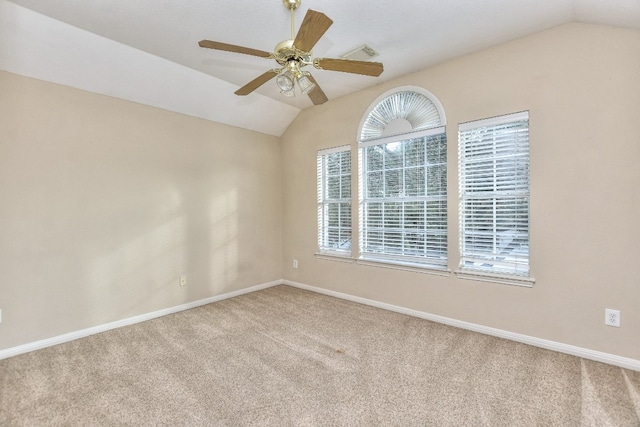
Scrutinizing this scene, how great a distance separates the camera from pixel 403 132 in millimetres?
3348

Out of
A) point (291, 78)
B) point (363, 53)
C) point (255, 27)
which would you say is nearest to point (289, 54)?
point (291, 78)

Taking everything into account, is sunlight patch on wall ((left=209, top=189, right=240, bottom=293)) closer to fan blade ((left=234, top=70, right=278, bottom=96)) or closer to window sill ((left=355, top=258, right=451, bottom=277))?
window sill ((left=355, top=258, right=451, bottom=277))

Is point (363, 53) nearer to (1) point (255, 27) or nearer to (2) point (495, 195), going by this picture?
(1) point (255, 27)

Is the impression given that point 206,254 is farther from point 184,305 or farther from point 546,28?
point 546,28

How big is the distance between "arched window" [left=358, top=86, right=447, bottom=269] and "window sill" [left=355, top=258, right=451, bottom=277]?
0.14 feet

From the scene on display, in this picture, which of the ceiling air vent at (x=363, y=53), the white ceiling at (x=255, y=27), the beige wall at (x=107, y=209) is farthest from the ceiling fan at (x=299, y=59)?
the beige wall at (x=107, y=209)

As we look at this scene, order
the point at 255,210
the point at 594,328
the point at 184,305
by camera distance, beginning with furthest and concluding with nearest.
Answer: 1. the point at 255,210
2. the point at 184,305
3. the point at 594,328

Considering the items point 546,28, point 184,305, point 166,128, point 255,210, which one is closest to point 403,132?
point 546,28

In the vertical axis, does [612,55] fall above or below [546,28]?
below

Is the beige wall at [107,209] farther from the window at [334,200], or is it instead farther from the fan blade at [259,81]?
the fan blade at [259,81]

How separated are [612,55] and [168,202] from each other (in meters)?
4.39

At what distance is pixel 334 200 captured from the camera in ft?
13.5

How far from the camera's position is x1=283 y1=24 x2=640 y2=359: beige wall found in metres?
2.18

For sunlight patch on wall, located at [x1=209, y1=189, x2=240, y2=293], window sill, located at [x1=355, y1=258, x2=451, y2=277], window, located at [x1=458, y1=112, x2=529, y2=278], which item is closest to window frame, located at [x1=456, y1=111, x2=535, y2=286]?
window, located at [x1=458, y1=112, x2=529, y2=278]
